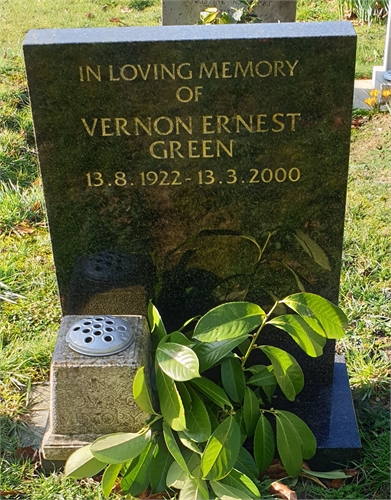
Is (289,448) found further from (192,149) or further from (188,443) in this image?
(192,149)

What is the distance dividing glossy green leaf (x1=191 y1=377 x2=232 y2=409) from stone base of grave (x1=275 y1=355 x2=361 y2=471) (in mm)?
449

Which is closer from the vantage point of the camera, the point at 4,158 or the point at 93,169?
the point at 93,169

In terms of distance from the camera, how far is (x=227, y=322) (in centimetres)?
228

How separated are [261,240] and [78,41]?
0.98 metres

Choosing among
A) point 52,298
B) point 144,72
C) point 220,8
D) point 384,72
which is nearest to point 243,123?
point 144,72

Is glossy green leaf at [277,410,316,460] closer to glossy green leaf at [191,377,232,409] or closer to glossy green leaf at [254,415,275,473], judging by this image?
glossy green leaf at [254,415,275,473]

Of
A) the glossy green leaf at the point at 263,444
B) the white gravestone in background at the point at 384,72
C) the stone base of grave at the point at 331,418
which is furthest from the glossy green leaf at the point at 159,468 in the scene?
the white gravestone in background at the point at 384,72

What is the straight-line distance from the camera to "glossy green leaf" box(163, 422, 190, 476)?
2.28 meters

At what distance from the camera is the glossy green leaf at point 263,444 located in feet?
8.12

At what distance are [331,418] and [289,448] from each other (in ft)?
1.10

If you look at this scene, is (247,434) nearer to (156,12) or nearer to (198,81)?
(198,81)

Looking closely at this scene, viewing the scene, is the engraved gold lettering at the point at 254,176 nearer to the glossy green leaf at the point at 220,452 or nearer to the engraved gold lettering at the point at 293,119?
the engraved gold lettering at the point at 293,119

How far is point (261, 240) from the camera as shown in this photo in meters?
2.64

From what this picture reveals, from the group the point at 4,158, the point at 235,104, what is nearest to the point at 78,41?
the point at 235,104
